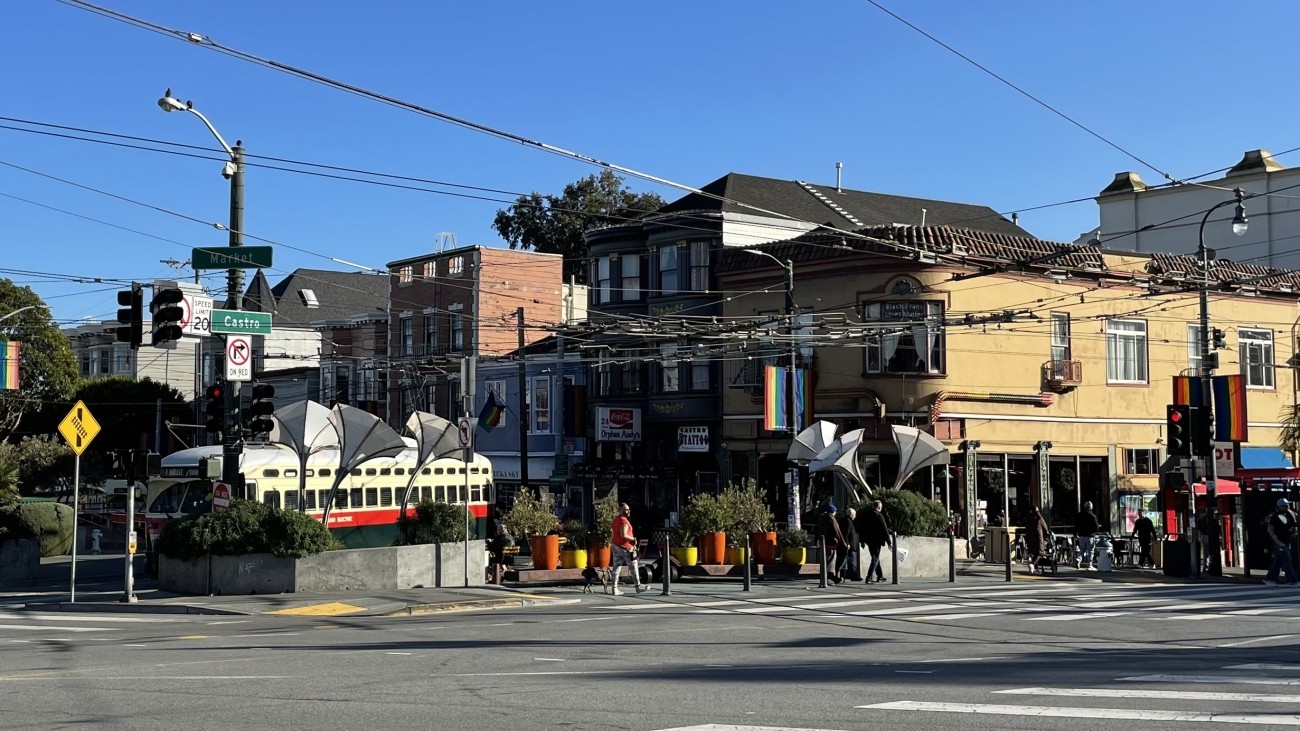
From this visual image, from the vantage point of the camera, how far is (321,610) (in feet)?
71.3

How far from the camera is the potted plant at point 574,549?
91.9 feet

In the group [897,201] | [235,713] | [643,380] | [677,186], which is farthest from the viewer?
[897,201]

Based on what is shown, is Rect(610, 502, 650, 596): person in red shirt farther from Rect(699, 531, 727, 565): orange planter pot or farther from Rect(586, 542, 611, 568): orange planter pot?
Rect(699, 531, 727, 565): orange planter pot

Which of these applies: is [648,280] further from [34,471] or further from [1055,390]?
[34,471]

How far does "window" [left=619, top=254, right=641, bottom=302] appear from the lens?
50925mm

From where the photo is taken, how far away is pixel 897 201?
55.2 metres

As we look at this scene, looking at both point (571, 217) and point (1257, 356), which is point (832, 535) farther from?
point (571, 217)

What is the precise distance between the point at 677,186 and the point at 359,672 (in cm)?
851

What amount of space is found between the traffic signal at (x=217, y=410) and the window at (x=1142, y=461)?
102 feet

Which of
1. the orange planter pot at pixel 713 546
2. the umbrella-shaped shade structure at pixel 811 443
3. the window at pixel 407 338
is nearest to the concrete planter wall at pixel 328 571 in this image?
the orange planter pot at pixel 713 546

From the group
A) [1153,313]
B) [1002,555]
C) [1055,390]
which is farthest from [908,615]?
[1153,313]

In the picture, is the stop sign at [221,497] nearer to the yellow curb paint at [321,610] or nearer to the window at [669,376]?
the yellow curb paint at [321,610]

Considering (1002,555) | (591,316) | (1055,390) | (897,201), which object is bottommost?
(1002,555)

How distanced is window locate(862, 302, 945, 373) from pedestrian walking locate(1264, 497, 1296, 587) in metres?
13.7
